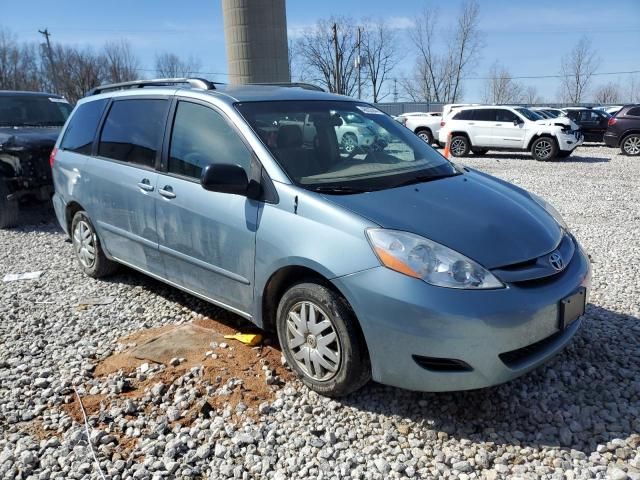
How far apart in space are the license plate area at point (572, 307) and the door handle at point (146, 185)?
2.86m

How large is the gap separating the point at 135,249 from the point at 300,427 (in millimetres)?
2197

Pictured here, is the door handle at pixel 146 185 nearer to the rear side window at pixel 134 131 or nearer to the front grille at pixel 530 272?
the rear side window at pixel 134 131

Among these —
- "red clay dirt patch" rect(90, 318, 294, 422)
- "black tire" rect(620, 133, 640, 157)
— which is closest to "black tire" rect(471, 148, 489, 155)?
"black tire" rect(620, 133, 640, 157)

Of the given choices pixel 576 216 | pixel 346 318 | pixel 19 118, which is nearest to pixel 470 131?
pixel 576 216

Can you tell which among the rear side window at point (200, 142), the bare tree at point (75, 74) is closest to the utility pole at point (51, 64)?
the bare tree at point (75, 74)

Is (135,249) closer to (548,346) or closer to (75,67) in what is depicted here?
(548,346)

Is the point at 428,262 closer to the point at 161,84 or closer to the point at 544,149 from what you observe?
the point at 161,84

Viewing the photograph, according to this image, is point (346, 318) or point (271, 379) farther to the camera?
point (271, 379)

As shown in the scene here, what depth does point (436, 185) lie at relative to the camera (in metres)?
3.26

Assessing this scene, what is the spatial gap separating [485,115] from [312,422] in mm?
15743

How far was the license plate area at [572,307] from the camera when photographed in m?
2.65

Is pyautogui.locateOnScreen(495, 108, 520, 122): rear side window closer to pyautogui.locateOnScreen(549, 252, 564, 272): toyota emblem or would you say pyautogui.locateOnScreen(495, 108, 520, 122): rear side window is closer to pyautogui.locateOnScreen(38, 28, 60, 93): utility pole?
pyautogui.locateOnScreen(549, 252, 564, 272): toyota emblem

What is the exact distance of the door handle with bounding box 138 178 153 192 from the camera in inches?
150

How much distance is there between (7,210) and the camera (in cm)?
751
